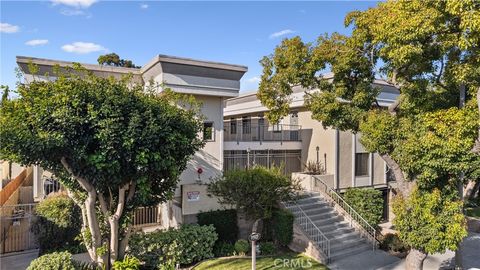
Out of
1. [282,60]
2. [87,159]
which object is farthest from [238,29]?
[87,159]

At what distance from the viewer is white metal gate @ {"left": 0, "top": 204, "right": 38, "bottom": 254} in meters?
11.9

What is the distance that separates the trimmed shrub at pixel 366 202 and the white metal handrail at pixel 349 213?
0.93m

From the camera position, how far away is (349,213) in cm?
1684

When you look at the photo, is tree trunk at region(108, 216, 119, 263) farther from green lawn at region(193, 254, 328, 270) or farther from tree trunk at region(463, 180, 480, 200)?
tree trunk at region(463, 180, 480, 200)

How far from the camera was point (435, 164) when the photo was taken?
891 cm

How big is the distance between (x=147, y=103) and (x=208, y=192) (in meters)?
6.25

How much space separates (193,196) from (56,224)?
5.25 metres

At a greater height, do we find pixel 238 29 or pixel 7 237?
pixel 238 29

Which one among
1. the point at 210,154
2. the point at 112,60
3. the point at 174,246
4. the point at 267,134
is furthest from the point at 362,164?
the point at 112,60

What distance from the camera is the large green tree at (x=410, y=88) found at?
875cm

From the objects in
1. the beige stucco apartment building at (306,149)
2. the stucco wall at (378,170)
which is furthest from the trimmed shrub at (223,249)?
the stucco wall at (378,170)

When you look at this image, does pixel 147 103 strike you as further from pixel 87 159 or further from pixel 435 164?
pixel 435 164

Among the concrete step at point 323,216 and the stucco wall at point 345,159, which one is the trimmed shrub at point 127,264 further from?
the stucco wall at point 345,159

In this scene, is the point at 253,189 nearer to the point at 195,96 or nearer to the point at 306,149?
the point at 195,96
